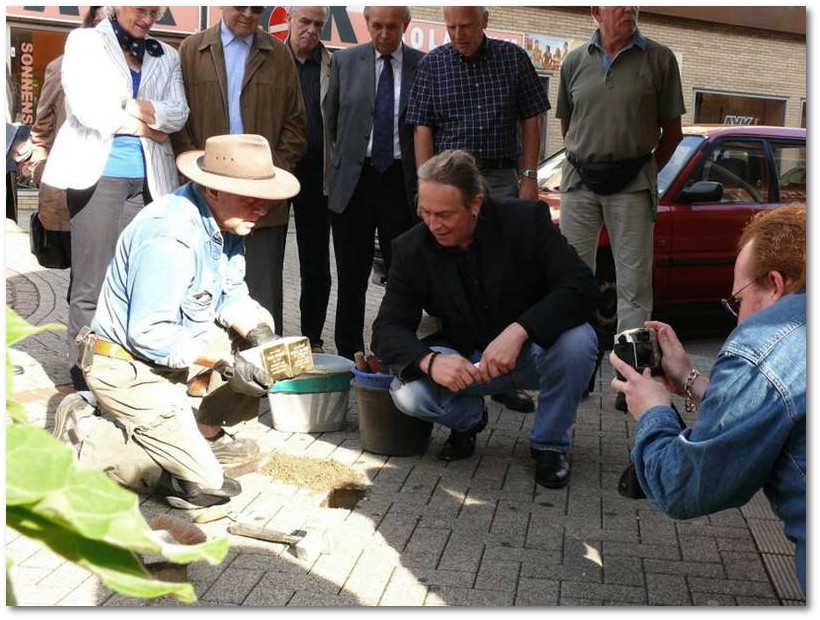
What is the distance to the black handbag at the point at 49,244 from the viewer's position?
5547 millimetres

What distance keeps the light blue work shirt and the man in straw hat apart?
53.2 inches

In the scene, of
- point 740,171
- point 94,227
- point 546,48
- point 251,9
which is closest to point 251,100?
point 251,9

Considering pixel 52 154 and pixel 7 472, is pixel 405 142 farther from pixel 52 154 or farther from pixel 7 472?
pixel 7 472

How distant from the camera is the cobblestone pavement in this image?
130 inches

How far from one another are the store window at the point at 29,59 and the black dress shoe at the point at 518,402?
11.2 meters

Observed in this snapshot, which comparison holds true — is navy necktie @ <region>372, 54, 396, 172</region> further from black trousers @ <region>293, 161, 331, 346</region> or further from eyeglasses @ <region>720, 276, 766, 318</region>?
eyeglasses @ <region>720, 276, 766, 318</region>

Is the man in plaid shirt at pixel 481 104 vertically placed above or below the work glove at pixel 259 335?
above

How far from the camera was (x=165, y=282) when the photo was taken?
3.86m

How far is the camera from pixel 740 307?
2.62 meters

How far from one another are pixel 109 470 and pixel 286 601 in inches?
46.4

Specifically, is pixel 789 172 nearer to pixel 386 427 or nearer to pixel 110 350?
pixel 386 427

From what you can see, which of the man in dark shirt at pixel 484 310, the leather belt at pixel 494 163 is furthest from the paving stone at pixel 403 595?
the leather belt at pixel 494 163

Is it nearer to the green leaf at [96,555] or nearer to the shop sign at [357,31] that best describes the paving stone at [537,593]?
the green leaf at [96,555]

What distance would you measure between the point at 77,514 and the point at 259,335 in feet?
11.9
